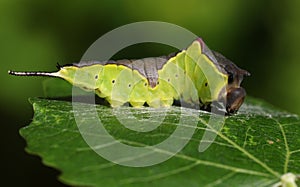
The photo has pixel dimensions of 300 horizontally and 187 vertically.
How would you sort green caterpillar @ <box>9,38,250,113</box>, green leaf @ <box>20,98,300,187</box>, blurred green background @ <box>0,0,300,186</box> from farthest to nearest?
blurred green background @ <box>0,0,300,186</box> → green caterpillar @ <box>9,38,250,113</box> → green leaf @ <box>20,98,300,187</box>

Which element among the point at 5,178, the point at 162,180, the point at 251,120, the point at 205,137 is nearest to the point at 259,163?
the point at 205,137

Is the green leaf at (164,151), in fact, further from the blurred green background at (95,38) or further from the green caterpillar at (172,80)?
the blurred green background at (95,38)

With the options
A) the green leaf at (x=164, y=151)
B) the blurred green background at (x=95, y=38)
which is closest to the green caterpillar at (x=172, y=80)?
the green leaf at (x=164, y=151)

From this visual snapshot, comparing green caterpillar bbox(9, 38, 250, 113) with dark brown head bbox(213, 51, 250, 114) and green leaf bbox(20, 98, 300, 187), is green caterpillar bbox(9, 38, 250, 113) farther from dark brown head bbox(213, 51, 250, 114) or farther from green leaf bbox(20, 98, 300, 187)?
green leaf bbox(20, 98, 300, 187)

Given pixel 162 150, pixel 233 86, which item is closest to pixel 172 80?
pixel 233 86

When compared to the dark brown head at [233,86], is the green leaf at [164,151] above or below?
below

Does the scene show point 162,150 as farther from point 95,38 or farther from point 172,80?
point 95,38

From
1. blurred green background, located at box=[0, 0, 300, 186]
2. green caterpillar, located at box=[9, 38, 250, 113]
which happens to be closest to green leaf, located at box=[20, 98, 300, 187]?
green caterpillar, located at box=[9, 38, 250, 113]
